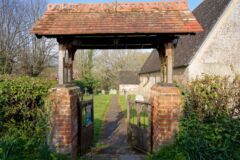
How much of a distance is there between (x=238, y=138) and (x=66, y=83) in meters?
4.94

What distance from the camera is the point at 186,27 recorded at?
248 inches

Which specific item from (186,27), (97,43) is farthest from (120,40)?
(186,27)

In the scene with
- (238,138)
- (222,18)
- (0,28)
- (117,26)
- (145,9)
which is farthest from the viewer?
(0,28)

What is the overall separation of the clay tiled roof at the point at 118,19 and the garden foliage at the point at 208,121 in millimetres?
1697

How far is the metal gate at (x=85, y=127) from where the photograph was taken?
7.26 meters

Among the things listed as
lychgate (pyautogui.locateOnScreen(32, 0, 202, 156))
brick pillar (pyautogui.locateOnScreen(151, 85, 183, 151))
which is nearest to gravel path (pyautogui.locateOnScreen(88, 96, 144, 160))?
lychgate (pyautogui.locateOnScreen(32, 0, 202, 156))

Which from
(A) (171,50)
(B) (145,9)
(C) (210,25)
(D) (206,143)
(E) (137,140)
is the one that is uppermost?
(C) (210,25)

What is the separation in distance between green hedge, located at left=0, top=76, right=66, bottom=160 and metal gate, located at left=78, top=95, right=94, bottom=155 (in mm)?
1107

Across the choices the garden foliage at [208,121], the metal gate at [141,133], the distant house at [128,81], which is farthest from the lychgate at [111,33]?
the distant house at [128,81]

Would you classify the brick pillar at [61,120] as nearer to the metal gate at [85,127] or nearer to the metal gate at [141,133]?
the metal gate at [85,127]

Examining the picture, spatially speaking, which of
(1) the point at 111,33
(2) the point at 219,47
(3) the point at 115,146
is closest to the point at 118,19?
(1) the point at 111,33

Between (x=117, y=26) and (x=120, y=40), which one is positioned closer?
(x=117, y=26)

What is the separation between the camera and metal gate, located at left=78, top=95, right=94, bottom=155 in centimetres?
726

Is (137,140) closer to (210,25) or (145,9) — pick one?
(145,9)
